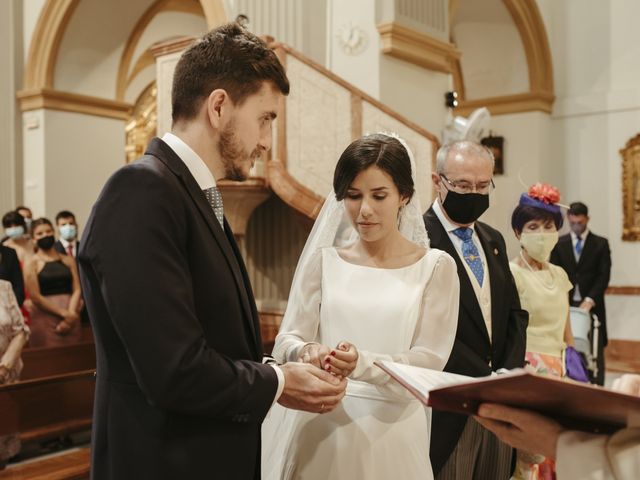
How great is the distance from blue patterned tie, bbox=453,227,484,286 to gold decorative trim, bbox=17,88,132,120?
839 centimetres

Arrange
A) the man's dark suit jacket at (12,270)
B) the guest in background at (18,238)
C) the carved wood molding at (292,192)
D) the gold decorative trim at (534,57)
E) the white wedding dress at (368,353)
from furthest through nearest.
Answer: the gold decorative trim at (534,57) < the carved wood molding at (292,192) < the guest in background at (18,238) < the man's dark suit jacket at (12,270) < the white wedding dress at (368,353)

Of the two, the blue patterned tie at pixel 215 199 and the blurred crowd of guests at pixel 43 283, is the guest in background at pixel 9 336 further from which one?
the blue patterned tie at pixel 215 199

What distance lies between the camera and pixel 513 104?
Answer: 34.7 feet

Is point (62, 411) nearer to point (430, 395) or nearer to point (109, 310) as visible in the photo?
point (109, 310)

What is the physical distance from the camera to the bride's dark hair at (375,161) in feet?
7.22

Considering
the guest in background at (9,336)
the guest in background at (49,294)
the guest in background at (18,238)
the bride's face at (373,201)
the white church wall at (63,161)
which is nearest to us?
the bride's face at (373,201)

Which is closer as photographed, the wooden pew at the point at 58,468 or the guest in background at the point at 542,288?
the guest in background at the point at 542,288

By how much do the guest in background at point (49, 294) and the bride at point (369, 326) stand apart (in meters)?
3.94

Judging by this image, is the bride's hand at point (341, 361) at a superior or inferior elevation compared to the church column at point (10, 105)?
inferior

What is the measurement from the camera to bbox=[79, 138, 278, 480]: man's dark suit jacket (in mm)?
1355

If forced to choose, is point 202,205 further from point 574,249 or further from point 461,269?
point 574,249

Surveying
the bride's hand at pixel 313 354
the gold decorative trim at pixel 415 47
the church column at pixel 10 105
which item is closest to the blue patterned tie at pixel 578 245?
the gold decorative trim at pixel 415 47

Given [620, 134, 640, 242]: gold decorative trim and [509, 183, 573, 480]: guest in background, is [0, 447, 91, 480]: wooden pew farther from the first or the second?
[620, 134, 640, 242]: gold decorative trim

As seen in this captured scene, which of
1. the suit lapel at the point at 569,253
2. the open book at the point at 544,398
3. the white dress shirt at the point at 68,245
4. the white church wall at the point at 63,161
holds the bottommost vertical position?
the open book at the point at 544,398
